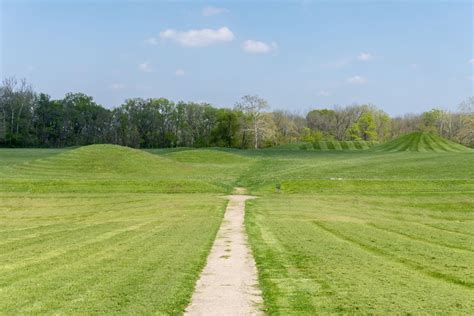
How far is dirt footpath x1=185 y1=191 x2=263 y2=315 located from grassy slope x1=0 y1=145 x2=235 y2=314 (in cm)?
38

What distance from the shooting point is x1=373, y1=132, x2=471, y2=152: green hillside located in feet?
292

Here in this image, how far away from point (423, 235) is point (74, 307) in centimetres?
1773

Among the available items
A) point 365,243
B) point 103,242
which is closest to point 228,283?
point 103,242

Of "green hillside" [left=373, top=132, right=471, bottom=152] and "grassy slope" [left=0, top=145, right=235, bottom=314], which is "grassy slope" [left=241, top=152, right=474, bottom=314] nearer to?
"grassy slope" [left=0, top=145, right=235, bottom=314]

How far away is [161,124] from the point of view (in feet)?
469

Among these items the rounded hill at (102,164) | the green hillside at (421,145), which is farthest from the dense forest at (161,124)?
the rounded hill at (102,164)

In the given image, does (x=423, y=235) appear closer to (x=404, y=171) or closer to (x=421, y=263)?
(x=421, y=263)

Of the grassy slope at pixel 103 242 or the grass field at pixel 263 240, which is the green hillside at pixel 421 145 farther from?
the grassy slope at pixel 103 242

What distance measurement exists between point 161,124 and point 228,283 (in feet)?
437

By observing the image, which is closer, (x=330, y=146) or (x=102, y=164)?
(x=102, y=164)

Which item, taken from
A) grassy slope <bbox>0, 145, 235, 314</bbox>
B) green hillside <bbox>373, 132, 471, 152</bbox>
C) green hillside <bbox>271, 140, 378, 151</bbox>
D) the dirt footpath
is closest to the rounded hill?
grassy slope <bbox>0, 145, 235, 314</bbox>

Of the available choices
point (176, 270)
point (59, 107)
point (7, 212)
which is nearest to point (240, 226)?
point (176, 270)

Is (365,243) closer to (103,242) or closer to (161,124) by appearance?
(103,242)

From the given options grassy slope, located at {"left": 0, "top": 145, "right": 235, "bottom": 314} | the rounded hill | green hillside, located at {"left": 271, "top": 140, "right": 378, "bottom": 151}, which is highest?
green hillside, located at {"left": 271, "top": 140, "right": 378, "bottom": 151}
